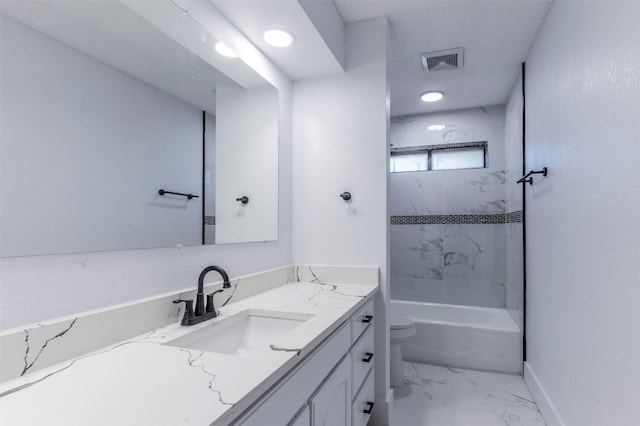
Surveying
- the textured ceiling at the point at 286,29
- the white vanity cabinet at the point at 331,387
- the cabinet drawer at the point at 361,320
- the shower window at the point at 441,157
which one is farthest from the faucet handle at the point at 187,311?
the shower window at the point at 441,157

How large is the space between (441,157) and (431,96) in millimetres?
739

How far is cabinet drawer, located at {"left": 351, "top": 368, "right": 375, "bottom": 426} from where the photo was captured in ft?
4.76

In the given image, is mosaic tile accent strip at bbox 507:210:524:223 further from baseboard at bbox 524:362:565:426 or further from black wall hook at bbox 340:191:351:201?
black wall hook at bbox 340:191:351:201

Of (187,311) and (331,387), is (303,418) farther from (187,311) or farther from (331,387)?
(187,311)

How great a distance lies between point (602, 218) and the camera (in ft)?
4.19

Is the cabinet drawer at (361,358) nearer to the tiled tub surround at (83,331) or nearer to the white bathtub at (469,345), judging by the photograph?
the tiled tub surround at (83,331)

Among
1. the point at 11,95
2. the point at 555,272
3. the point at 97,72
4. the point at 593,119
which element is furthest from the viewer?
the point at 555,272

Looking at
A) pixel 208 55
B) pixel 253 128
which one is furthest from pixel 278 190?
pixel 208 55

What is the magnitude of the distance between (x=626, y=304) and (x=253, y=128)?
5.76 ft

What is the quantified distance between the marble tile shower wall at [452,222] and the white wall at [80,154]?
2826 mm

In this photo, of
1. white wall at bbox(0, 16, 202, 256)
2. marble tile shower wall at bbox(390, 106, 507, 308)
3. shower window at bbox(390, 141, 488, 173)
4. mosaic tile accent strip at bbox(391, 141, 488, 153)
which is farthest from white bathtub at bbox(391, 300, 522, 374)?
white wall at bbox(0, 16, 202, 256)

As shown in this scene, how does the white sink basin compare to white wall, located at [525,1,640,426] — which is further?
the white sink basin

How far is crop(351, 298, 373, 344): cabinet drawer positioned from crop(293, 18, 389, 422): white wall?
0.23 m

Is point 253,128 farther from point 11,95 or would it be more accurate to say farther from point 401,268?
point 401,268
